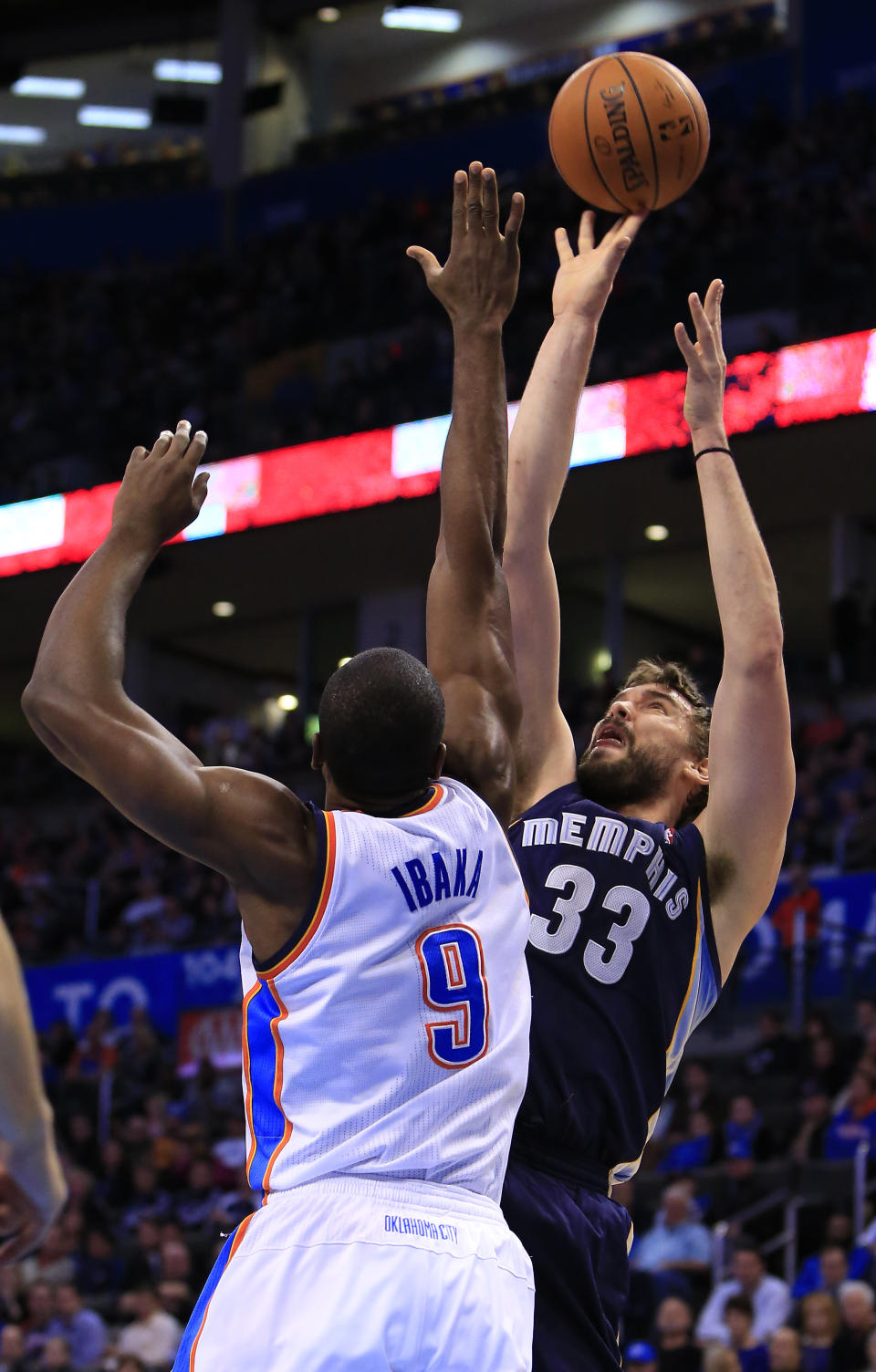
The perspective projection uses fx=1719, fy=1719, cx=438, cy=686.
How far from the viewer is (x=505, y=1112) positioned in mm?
2820

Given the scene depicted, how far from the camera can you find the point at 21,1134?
100 inches

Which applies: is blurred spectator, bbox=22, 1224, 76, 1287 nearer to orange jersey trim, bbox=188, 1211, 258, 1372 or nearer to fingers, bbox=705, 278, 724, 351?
fingers, bbox=705, 278, 724, 351

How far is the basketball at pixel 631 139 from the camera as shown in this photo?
481 centimetres

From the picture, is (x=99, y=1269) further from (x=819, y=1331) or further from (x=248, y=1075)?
(x=248, y=1075)

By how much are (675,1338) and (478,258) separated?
24.2 feet

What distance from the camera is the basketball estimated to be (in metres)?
4.81

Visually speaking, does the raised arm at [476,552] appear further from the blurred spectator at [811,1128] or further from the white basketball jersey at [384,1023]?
the blurred spectator at [811,1128]

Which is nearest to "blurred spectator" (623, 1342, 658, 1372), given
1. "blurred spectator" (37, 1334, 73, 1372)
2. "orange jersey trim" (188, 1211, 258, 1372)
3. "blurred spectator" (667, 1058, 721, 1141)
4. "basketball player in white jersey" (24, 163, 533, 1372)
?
"blurred spectator" (667, 1058, 721, 1141)

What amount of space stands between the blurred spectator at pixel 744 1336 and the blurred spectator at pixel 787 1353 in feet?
0.67

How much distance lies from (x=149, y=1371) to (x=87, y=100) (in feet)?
79.5

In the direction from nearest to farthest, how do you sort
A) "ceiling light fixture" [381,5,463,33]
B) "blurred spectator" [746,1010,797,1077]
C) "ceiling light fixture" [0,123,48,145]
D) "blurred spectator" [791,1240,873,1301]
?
"blurred spectator" [791,1240,873,1301] < "blurred spectator" [746,1010,797,1077] < "ceiling light fixture" [381,5,463,33] < "ceiling light fixture" [0,123,48,145]

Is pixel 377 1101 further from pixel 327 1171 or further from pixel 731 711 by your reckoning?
pixel 731 711

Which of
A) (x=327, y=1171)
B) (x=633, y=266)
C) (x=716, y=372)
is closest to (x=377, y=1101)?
(x=327, y=1171)

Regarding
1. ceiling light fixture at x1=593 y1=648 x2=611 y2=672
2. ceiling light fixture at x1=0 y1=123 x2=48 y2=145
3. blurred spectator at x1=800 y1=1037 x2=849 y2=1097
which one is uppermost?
ceiling light fixture at x1=0 y1=123 x2=48 y2=145
